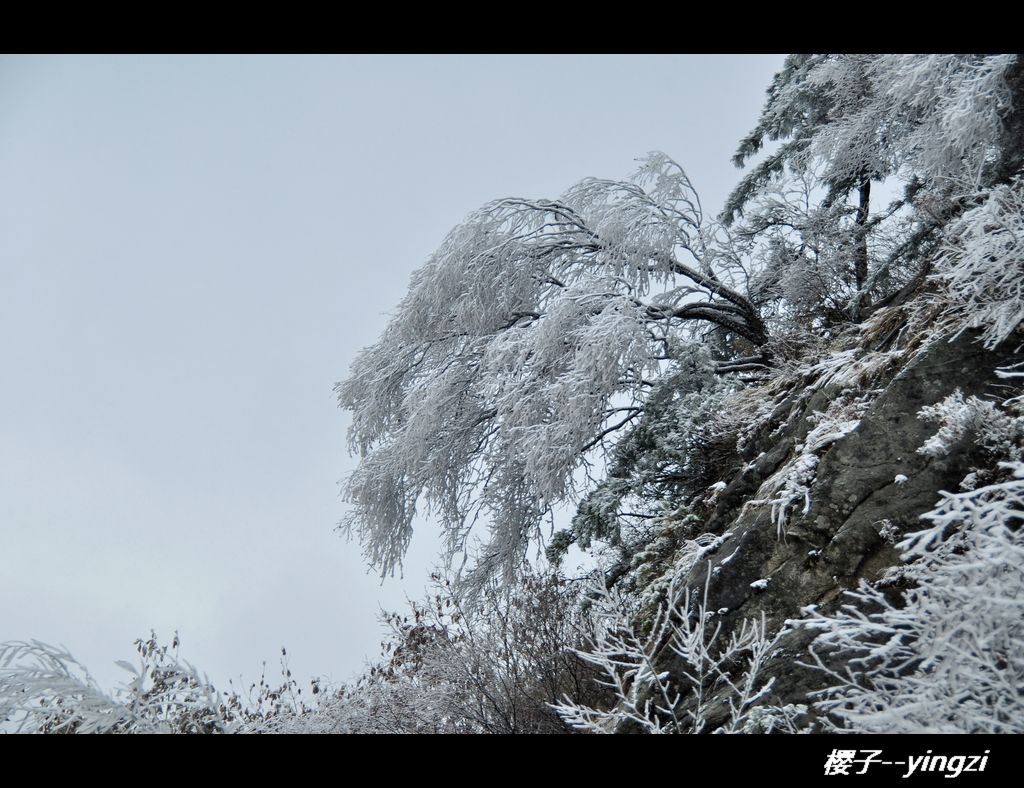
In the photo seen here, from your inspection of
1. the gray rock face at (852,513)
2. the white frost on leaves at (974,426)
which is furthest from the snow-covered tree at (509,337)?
the white frost on leaves at (974,426)

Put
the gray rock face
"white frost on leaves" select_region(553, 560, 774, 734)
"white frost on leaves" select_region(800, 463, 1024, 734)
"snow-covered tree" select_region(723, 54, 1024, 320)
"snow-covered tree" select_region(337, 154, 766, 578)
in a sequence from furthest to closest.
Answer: "snow-covered tree" select_region(337, 154, 766, 578), "snow-covered tree" select_region(723, 54, 1024, 320), the gray rock face, "white frost on leaves" select_region(553, 560, 774, 734), "white frost on leaves" select_region(800, 463, 1024, 734)

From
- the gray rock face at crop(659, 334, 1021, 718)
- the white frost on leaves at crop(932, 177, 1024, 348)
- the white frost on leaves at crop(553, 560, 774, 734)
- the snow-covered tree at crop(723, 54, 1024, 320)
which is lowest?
the white frost on leaves at crop(553, 560, 774, 734)

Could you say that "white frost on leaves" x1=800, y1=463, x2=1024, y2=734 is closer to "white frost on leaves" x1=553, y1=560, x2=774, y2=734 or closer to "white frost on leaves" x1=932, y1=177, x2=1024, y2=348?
"white frost on leaves" x1=553, y1=560, x2=774, y2=734

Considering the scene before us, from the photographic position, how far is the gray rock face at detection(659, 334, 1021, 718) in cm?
400

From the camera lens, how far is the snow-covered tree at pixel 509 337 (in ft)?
25.2

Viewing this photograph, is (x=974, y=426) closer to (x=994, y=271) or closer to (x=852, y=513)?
(x=852, y=513)

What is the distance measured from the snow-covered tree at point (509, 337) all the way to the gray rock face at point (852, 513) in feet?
9.72

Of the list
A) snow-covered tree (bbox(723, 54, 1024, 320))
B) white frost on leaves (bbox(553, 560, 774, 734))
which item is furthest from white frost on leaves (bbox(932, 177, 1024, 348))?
white frost on leaves (bbox(553, 560, 774, 734))

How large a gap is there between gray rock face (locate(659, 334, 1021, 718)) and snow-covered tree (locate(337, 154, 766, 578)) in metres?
2.96

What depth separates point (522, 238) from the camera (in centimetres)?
886

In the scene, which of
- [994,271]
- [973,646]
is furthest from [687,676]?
[994,271]

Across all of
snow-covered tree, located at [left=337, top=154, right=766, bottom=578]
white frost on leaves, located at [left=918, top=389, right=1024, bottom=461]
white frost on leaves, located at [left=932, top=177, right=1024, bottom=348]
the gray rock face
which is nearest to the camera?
white frost on leaves, located at [left=918, top=389, right=1024, bottom=461]

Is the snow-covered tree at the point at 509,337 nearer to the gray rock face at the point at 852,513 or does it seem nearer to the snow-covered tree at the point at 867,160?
the snow-covered tree at the point at 867,160
